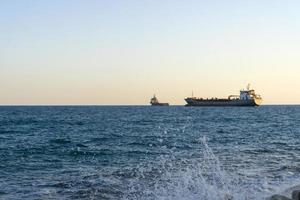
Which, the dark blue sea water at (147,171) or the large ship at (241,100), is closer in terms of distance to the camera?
the dark blue sea water at (147,171)

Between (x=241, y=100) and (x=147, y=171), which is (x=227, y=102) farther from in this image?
(x=147, y=171)

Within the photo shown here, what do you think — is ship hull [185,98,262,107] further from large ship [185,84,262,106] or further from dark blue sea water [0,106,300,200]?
dark blue sea water [0,106,300,200]

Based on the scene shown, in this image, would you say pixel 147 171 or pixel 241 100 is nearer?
pixel 147 171

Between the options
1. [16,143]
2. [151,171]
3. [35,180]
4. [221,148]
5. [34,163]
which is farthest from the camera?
[16,143]

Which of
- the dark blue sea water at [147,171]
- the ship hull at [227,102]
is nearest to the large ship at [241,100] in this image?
the ship hull at [227,102]

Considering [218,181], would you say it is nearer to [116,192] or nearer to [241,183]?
[241,183]

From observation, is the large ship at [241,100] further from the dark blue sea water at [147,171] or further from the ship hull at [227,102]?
the dark blue sea water at [147,171]

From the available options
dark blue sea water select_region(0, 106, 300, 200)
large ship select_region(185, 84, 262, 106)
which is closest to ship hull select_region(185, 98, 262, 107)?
large ship select_region(185, 84, 262, 106)

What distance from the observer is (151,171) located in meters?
23.2

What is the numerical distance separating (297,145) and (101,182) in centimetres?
1954

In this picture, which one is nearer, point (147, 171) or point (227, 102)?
point (147, 171)

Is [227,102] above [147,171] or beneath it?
above

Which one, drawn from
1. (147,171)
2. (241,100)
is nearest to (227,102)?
(241,100)

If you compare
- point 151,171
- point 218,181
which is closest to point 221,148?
point 151,171
